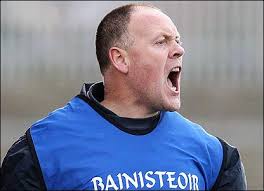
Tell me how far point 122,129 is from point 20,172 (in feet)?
0.89

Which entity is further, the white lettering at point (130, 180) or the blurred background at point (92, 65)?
the blurred background at point (92, 65)

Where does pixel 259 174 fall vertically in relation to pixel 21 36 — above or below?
below

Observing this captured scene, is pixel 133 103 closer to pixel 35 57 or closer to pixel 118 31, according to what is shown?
pixel 118 31

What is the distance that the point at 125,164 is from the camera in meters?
1.75

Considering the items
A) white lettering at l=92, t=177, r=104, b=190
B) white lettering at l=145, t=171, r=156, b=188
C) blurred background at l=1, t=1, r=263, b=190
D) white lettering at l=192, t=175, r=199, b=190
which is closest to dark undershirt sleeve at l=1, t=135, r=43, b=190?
white lettering at l=92, t=177, r=104, b=190

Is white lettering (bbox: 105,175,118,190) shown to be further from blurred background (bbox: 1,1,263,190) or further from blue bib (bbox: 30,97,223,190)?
blurred background (bbox: 1,1,263,190)

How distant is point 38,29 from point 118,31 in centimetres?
418

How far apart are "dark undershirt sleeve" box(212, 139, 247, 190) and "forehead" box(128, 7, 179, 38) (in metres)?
0.33

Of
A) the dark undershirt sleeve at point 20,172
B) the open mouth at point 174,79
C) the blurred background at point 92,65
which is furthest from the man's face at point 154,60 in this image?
the blurred background at point 92,65

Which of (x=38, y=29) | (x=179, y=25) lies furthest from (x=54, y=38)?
(x=179, y=25)

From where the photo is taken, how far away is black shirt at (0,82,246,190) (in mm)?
1706

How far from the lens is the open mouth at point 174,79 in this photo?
5.96ft

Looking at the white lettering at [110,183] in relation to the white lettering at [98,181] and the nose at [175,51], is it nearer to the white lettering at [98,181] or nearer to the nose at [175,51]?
the white lettering at [98,181]

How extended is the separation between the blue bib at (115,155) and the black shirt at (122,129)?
0.02 metres
